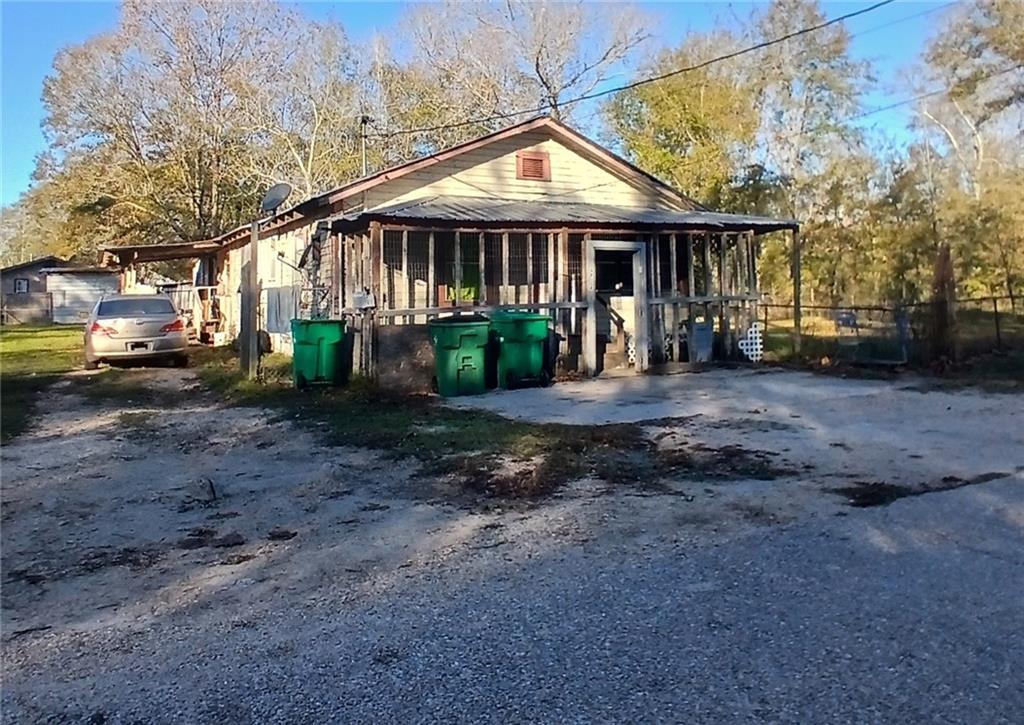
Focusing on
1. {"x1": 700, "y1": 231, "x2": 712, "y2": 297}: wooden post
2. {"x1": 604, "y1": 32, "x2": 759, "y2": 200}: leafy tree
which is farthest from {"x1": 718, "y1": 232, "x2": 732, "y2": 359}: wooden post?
{"x1": 604, "y1": 32, "x2": 759, "y2": 200}: leafy tree

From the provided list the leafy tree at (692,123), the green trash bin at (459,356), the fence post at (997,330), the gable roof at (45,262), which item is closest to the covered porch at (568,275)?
the green trash bin at (459,356)

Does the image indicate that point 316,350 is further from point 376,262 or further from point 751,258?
point 751,258

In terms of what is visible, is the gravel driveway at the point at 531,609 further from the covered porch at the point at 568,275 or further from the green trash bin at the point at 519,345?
the covered porch at the point at 568,275

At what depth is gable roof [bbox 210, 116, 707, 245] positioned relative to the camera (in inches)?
599

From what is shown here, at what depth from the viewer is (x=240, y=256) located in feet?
73.7

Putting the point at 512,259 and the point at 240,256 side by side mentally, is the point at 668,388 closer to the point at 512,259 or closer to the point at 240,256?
the point at 512,259

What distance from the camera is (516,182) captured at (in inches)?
676

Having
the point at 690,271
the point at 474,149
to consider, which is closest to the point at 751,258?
the point at 690,271

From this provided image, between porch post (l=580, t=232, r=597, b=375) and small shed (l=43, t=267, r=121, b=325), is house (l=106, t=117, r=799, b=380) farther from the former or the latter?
small shed (l=43, t=267, r=121, b=325)

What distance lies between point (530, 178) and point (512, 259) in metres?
2.03

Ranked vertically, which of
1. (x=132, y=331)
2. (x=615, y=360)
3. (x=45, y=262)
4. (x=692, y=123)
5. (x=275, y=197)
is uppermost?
(x=692, y=123)

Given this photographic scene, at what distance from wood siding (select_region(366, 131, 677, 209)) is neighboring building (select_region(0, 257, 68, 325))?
3508 centimetres

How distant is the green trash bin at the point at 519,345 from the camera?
1291cm

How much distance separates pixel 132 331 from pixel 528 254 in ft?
24.1
